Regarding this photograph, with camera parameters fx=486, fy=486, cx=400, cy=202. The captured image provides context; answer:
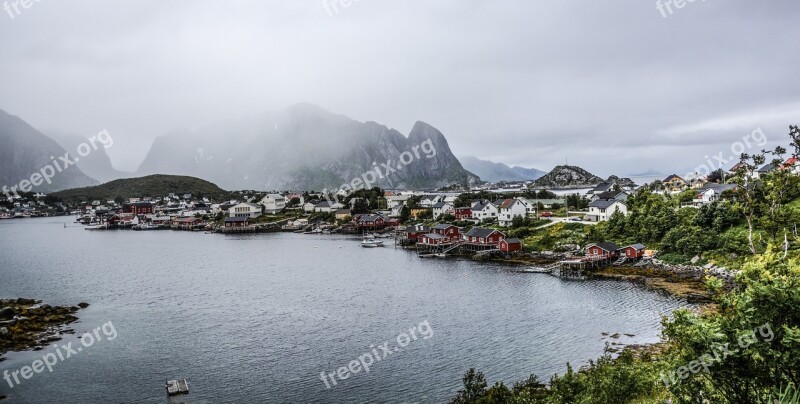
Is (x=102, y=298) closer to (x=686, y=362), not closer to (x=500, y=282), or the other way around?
(x=500, y=282)

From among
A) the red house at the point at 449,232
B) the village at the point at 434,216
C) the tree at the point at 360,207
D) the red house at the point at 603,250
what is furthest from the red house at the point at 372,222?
the red house at the point at 603,250

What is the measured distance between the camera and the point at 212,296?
145 feet

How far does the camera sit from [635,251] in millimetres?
52625

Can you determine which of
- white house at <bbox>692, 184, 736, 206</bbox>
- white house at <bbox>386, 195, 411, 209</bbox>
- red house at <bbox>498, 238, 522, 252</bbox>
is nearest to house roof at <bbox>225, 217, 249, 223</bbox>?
white house at <bbox>386, 195, 411, 209</bbox>

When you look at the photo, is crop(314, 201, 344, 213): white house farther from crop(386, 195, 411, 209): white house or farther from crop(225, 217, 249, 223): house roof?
crop(225, 217, 249, 223): house roof

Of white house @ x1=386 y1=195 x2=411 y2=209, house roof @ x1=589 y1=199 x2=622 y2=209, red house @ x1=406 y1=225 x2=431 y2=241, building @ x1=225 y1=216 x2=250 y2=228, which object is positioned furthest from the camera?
white house @ x1=386 y1=195 x2=411 y2=209

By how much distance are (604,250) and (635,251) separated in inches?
124

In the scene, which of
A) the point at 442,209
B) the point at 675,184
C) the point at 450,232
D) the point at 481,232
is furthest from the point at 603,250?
the point at 675,184

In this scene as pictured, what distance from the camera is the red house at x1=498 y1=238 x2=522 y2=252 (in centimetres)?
6438

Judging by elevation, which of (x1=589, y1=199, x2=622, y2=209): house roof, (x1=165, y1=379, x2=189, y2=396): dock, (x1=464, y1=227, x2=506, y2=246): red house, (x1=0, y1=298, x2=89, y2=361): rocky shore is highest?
(x1=589, y1=199, x2=622, y2=209): house roof

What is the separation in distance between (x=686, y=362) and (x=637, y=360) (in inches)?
710

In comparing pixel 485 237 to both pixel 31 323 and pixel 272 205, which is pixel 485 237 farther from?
pixel 272 205

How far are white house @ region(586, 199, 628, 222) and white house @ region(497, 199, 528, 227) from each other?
11699 mm

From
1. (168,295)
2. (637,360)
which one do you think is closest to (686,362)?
(637,360)
